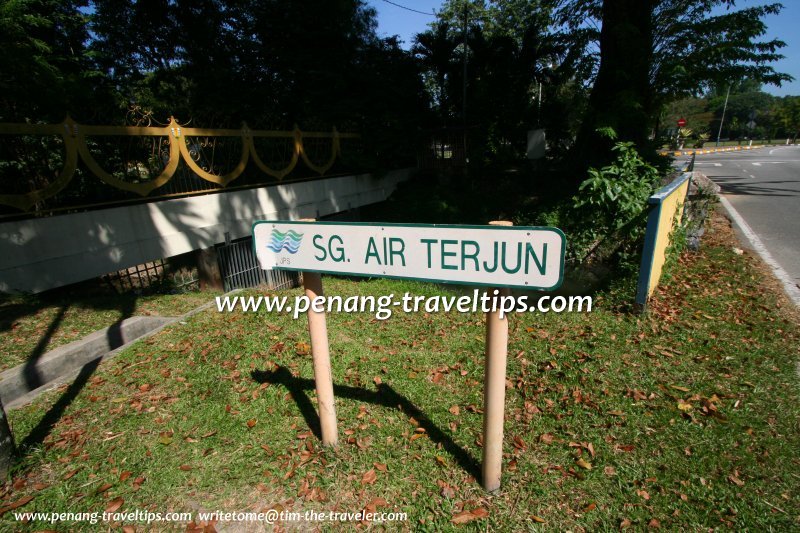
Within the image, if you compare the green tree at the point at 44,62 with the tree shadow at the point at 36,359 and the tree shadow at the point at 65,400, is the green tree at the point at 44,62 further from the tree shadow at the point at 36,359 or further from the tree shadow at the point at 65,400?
the tree shadow at the point at 65,400

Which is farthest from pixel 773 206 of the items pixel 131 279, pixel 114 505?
pixel 131 279

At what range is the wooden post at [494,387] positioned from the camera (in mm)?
2084

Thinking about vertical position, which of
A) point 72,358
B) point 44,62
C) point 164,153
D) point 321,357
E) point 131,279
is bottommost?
point 131,279

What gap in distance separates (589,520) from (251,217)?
8.29 meters

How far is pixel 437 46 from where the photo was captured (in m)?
17.6

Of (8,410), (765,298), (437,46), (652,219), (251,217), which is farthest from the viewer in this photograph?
(437,46)

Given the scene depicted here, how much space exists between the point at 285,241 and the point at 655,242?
4.15 m

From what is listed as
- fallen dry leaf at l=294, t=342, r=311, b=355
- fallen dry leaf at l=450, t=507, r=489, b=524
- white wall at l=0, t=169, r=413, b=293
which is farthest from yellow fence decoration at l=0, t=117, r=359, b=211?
fallen dry leaf at l=450, t=507, r=489, b=524

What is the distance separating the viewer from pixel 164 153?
23.4ft

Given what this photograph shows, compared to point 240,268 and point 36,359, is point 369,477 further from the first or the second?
point 240,268

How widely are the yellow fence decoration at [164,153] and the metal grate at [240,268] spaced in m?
1.49

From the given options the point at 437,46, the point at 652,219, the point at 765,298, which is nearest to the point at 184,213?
the point at 652,219

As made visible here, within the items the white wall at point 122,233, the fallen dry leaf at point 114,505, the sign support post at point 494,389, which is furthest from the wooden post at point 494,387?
the white wall at point 122,233

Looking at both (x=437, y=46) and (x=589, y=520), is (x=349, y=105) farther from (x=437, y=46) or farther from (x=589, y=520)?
(x=589, y=520)
